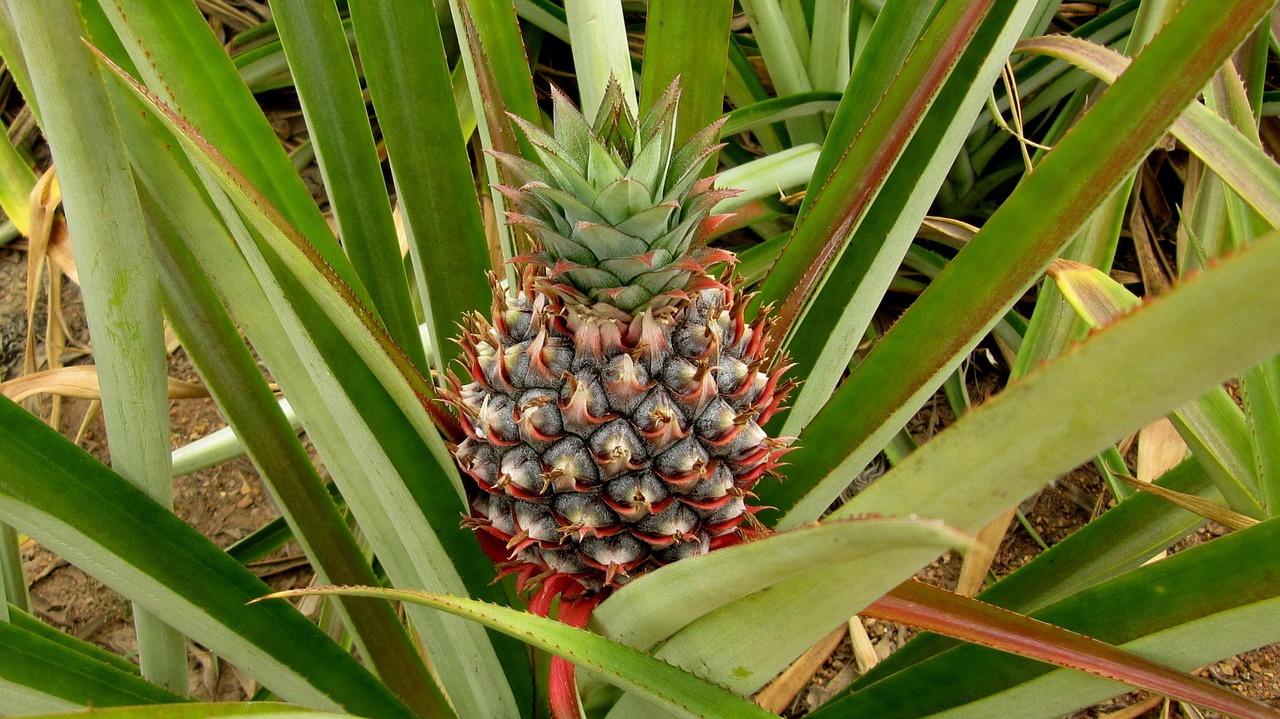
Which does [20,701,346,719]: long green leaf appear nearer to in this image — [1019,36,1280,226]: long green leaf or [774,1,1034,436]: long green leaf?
[774,1,1034,436]: long green leaf

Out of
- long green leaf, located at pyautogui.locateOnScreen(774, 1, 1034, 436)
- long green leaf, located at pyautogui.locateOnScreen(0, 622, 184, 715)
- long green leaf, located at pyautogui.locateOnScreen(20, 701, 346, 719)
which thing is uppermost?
long green leaf, located at pyautogui.locateOnScreen(774, 1, 1034, 436)

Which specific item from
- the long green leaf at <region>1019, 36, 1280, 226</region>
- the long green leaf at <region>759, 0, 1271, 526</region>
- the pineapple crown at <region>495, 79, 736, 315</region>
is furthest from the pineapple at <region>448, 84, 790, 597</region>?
the long green leaf at <region>1019, 36, 1280, 226</region>

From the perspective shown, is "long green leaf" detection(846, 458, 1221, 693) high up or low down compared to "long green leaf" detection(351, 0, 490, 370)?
down

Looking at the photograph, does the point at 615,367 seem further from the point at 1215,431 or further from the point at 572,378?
the point at 1215,431

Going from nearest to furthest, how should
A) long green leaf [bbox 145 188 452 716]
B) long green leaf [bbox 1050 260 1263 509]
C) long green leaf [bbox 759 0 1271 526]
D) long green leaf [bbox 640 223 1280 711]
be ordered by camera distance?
long green leaf [bbox 640 223 1280 711]
long green leaf [bbox 759 0 1271 526]
long green leaf [bbox 145 188 452 716]
long green leaf [bbox 1050 260 1263 509]

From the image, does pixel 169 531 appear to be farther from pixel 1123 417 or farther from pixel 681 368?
pixel 1123 417

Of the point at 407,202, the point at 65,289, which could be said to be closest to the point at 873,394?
the point at 407,202
